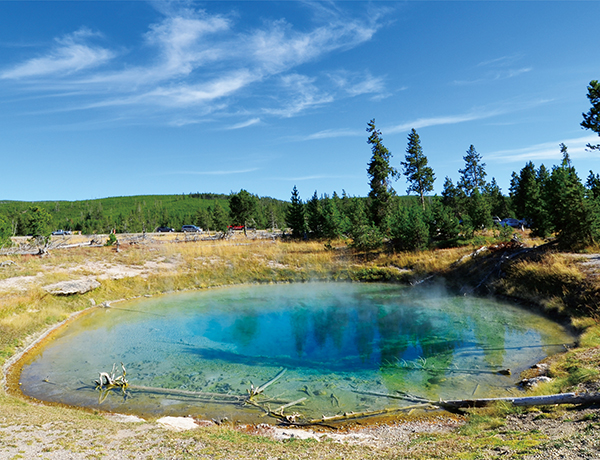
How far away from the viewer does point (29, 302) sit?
1988 cm

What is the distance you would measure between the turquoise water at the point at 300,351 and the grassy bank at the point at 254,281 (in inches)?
61.1

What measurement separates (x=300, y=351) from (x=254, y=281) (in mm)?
17265

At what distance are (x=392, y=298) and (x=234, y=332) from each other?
11.7 metres

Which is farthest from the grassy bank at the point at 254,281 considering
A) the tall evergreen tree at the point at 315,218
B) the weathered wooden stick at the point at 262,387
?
the tall evergreen tree at the point at 315,218

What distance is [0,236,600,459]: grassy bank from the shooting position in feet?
21.6

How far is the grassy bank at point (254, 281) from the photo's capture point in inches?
259

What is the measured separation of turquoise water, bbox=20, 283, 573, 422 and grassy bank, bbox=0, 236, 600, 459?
155cm

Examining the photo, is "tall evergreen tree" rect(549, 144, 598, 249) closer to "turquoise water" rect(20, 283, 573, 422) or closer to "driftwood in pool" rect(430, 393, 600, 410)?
"turquoise water" rect(20, 283, 573, 422)

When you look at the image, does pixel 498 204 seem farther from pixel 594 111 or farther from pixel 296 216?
pixel 594 111

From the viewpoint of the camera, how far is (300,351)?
48.9 feet

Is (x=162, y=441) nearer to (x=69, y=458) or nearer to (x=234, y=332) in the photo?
(x=69, y=458)

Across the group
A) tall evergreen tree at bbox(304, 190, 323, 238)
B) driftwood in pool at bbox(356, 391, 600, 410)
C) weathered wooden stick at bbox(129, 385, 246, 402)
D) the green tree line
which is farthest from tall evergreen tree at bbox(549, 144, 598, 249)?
tall evergreen tree at bbox(304, 190, 323, 238)

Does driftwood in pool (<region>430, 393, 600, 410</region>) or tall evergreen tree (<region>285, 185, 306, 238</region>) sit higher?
tall evergreen tree (<region>285, 185, 306, 238</region>)

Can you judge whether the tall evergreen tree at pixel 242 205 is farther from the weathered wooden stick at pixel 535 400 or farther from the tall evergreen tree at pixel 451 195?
the weathered wooden stick at pixel 535 400
